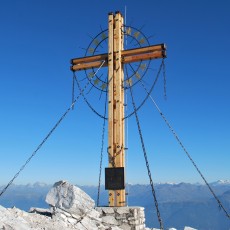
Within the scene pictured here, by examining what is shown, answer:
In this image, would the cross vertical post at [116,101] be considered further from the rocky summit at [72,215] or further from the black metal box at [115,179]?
the rocky summit at [72,215]

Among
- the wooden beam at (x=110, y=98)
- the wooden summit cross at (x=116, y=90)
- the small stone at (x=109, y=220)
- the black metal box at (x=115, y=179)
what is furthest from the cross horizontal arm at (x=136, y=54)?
the small stone at (x=109, y=220)

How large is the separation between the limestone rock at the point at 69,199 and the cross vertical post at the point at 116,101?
2182mm

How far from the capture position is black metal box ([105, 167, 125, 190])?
16984 millimetres

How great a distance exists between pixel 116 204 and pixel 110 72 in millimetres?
6271

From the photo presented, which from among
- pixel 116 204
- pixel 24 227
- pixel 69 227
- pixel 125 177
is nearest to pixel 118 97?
pixel 125 177

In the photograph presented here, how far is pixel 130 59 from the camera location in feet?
59.8

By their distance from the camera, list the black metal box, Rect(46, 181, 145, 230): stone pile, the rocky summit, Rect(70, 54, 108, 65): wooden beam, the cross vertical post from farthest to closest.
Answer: Rect(70, 54, 108, 65): wooden beam, the cross vertical post, the black metal box, Rect(46, 181, 145, 230): stone pile, the rocky summit

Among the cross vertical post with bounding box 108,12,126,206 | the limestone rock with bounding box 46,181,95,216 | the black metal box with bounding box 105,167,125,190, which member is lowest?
the limestone rock with bounding box 46,181,95,216

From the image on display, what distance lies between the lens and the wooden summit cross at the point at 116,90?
1706 centimetres

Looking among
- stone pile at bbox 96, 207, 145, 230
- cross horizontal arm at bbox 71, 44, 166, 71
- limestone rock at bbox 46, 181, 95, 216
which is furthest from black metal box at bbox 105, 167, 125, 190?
cross horizontal arm at bbox 71, 44, 166, 71

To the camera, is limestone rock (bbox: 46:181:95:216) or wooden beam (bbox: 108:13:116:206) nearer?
limestone rock (bbox: 46:181:95:216)

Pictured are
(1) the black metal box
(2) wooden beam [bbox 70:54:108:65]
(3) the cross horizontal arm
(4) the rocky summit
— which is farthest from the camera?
(2) wooden beam [bbox 70:54:108:65]

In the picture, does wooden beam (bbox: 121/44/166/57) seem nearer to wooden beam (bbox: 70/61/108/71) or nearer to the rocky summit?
wooden beam (bbox: 70/61/108/71)

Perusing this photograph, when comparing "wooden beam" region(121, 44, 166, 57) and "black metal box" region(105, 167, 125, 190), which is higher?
"wooden beam" region(121, 44, 166, 57)
